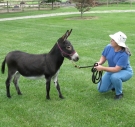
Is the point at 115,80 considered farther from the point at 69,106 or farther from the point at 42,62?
the point at 42,62

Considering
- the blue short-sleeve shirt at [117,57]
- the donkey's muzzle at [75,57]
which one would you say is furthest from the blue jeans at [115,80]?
the donkey's muzzle at [75,57]

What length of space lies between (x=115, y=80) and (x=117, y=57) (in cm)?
49

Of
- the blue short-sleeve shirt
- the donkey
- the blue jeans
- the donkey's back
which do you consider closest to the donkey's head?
the donkey

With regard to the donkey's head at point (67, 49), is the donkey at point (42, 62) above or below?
below

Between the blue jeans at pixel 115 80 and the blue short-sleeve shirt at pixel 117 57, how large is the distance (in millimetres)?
152

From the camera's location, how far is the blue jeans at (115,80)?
5893mm

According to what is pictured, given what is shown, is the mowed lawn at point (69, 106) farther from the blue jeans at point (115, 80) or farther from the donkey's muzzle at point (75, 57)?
the donkey's muzzle at point (75, 57)

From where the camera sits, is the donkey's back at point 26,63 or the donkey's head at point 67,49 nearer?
the donkey's head at point 67,49

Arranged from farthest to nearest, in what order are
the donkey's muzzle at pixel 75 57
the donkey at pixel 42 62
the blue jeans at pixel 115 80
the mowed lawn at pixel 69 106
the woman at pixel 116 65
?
the blue jeans at pixel 115 80, the woman at pixel 116 65, the donkey at pixel 42 62, the donkey's muzzle at pixel 75 57, the mowed lawn at pixel 69 106

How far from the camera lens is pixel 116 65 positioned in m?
5.83

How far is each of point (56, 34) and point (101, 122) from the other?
10.8 meters

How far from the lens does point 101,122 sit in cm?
511

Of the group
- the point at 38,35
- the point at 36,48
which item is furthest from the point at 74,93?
the point at 38,35

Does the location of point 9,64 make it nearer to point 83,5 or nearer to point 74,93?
point 74,93
